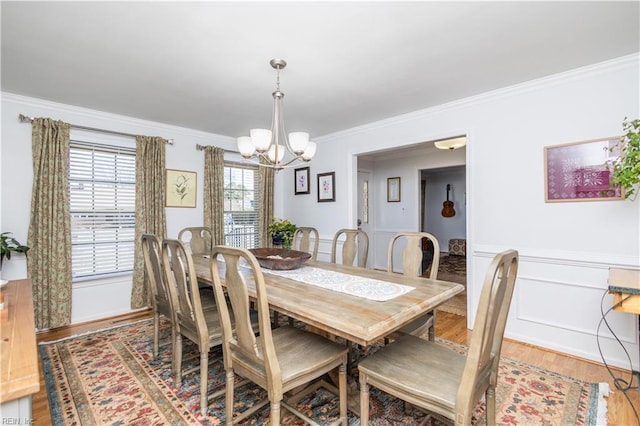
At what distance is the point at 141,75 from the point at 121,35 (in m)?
0.61

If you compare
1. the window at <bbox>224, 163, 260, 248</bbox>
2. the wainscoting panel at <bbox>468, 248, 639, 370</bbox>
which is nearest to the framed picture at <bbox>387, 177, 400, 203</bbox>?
the window at <bbox>224, 163, 260, 248</bbox>

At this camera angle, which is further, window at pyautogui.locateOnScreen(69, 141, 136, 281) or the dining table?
window at pyautogui.locateOnScreen(69, 141, 136, 281)

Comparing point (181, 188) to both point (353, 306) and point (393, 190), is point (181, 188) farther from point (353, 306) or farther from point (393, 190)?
point (393, 190)

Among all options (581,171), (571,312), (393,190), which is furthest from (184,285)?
(393,190)

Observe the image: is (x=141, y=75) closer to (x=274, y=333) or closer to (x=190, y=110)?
(x=190, y=110)

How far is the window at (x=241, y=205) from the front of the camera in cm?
463

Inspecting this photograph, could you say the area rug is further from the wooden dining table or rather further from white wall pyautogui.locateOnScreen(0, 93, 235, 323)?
white wall pyautogui.locateOnScreen(0, 93, 235, 323)

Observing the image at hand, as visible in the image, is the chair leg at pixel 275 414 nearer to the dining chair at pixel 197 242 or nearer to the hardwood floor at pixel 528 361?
the hardwood floor at pixel 528 361

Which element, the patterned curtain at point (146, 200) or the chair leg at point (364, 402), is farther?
the patterned curtain at point (146, 200)

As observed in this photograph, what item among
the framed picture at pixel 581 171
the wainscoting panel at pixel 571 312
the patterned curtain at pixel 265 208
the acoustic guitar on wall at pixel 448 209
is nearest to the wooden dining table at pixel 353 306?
the wainscoting panel at pixel 571 312

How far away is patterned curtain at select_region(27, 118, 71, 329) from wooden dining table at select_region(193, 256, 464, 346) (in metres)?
2.23

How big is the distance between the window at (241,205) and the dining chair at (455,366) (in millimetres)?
3546

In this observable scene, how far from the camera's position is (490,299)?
108 centimetres

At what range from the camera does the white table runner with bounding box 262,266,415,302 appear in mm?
1730
